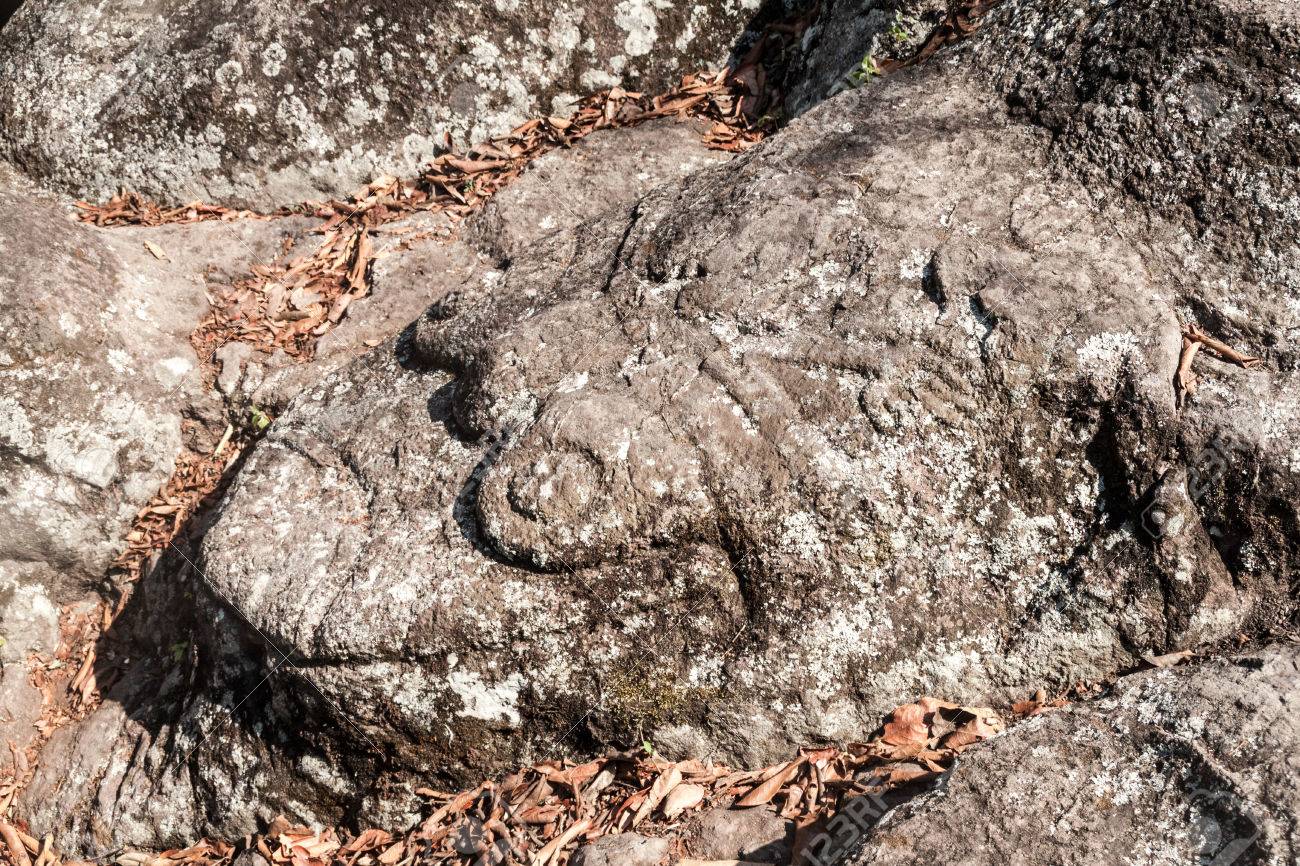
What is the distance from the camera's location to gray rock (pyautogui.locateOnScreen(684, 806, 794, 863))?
2.65 meters

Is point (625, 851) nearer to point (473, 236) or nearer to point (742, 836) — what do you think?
point (742, 836)

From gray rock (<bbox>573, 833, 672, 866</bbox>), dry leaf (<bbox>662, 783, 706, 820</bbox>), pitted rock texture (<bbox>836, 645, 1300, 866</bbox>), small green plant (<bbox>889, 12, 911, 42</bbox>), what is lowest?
gray rock (<bbox>573, 833, 672, 866</bbox>)

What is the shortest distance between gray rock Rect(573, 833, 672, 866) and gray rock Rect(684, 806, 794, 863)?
79 millimetres

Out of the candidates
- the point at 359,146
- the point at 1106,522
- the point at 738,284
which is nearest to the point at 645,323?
the point at 738,284

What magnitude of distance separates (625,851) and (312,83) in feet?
12.3

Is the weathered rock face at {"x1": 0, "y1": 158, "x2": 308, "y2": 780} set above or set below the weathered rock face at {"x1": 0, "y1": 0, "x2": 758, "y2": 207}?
below

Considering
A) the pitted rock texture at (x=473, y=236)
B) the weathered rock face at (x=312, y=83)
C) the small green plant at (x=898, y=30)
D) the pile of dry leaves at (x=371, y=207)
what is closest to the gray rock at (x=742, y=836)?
the pitted rock texture at (x=473, y=236)

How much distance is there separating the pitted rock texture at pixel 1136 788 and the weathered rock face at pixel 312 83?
12.0 ft

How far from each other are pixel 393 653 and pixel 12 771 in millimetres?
2099

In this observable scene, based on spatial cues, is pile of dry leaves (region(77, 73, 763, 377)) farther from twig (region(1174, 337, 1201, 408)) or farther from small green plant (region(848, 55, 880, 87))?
twig (region(1174, 337, 1201, 408))

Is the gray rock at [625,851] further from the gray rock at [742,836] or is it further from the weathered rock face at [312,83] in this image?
the weathered rock face at [312,83]

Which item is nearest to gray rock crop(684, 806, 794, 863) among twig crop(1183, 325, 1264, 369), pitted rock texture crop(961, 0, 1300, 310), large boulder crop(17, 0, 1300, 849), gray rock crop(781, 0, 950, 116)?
large boulder crop(17, 0, 1300, 849)

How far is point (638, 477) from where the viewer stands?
2898 millimetres

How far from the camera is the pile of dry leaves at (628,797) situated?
9.11 ft
